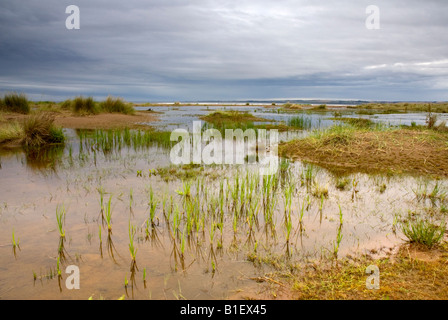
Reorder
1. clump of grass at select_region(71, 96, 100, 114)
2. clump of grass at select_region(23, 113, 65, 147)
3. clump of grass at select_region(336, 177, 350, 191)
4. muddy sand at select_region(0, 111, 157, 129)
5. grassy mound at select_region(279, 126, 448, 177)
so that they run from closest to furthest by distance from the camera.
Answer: clump of grass at select_region(336, 177, 350, 191) → grassy mound at select_region(279, 126, 448, 177) → clump of grass at select_region(23, 113, 65, 147) → muddy sand at select_region(0, 111, 157, 129) → clump of grass at select_region(71, 96, 100, 114)

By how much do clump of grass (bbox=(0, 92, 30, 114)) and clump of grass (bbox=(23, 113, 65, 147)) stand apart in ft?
34.3

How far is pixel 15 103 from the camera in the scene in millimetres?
20922

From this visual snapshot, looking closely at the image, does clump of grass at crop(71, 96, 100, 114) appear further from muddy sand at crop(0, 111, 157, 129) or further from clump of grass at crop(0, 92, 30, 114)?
clump of grass at crop(0, 92, 30, 114)

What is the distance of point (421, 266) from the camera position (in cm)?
330

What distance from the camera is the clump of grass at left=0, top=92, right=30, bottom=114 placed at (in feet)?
68.2

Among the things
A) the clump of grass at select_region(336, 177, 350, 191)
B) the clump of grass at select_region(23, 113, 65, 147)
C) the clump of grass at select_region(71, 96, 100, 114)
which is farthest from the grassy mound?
the clump of grass at select_region(71, 96, 100, 114)

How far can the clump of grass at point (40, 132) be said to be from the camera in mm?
12164

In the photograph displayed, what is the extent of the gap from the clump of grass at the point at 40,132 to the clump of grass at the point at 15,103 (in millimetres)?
10469

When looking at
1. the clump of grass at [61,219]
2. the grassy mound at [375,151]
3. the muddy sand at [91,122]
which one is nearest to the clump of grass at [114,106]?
the muddy sand at [91,122]

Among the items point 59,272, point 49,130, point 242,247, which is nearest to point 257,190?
point 242,247

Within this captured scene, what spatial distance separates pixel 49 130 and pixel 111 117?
1063cm

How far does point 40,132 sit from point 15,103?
11530 millimetres

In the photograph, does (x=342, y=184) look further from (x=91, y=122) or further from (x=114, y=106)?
(x=114, y=106)
